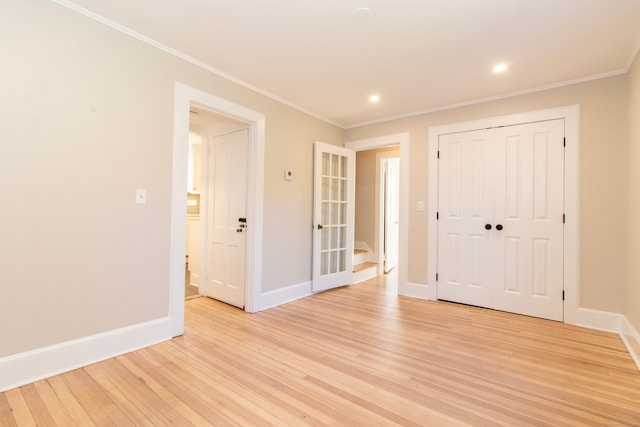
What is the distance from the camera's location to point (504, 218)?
3.37m

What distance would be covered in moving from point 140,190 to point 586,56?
3919 mm

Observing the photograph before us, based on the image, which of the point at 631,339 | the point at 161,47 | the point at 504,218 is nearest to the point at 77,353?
the point at 161,47

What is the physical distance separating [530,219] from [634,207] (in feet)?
2.75

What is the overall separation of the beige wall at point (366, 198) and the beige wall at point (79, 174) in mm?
3447

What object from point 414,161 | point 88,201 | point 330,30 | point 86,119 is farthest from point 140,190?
point 414,161

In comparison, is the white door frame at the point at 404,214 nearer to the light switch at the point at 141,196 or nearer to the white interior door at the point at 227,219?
the white interior door at the point at 227,219

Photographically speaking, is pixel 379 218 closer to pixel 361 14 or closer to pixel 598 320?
pixel 598 320

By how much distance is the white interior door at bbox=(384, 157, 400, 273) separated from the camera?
18.1ft

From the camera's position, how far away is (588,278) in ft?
9.57

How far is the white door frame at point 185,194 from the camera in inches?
101

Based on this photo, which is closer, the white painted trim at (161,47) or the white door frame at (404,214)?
the white painted trim at (161,47)

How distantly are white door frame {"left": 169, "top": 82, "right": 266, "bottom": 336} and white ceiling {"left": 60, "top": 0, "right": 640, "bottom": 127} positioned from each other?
0.34 meters

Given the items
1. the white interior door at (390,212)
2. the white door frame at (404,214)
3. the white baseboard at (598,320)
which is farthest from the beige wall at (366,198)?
the white baseboard at (598,320)

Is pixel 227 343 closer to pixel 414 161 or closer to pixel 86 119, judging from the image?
pixel 86 119
